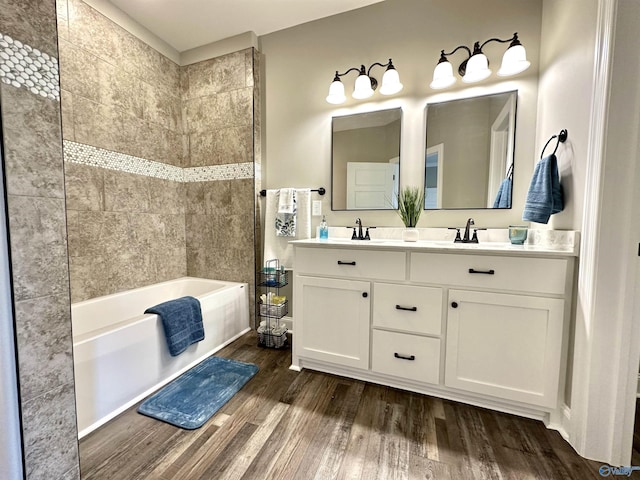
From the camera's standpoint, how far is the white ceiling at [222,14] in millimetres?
1992

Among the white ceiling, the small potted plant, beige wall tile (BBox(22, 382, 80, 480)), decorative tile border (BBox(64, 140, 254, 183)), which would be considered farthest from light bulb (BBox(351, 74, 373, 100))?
beige wall tile (BBox(22, 382, 80, 480))

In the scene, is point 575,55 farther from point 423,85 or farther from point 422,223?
point 422,223

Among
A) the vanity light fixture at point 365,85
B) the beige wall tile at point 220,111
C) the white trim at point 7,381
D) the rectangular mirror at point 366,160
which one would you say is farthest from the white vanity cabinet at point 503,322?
the beige wall tile at point 220,111

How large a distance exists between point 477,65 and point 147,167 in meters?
2.64

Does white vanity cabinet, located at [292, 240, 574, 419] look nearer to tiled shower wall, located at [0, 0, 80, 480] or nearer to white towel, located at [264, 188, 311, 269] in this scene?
white towel, located at [264, 188, 311, 269]

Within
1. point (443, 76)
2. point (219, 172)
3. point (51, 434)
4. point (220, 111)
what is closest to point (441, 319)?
point (443, 76)

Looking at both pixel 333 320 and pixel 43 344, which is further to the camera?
pixel 333 320

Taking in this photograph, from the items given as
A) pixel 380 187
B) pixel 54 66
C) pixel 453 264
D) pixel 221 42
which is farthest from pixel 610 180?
pixel 221 42

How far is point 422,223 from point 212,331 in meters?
1.79

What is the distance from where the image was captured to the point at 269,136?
2.42 meters

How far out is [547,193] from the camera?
1.34 meters

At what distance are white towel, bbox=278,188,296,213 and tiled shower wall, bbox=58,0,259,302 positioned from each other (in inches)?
12.3

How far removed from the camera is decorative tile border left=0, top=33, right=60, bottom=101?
2.43 feet

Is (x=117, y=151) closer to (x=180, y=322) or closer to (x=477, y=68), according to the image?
(x=180, y=322)
